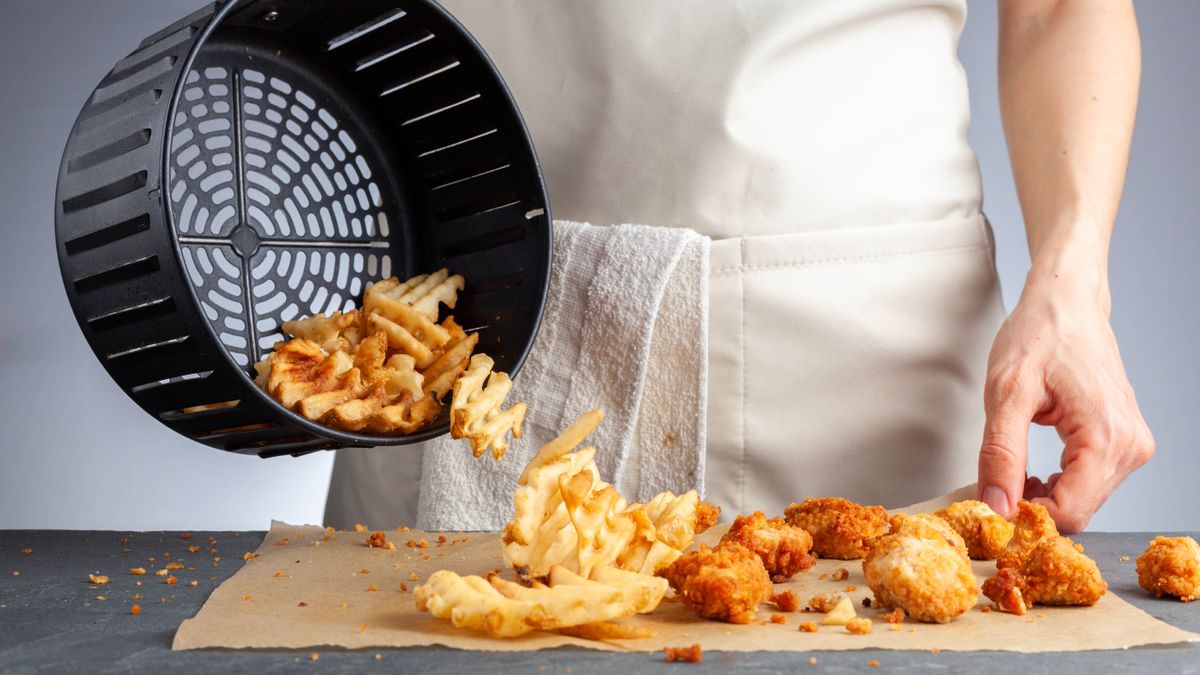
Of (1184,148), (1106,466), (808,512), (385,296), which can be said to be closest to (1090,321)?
(1106,466)

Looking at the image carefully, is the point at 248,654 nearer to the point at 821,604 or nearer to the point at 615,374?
the point at 821,604

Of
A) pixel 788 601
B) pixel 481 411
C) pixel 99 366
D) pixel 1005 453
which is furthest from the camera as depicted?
pixel 99 366

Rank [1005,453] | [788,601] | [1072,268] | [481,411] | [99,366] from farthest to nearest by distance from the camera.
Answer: [99,366] → [1072,268] → [1005,453] → [481,411] → [788,601]

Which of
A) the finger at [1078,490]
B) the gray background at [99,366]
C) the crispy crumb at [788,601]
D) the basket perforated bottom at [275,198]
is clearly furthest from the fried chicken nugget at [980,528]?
the gray background at [99,366]

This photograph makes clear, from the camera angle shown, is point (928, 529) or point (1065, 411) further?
A: point (1065, 411)

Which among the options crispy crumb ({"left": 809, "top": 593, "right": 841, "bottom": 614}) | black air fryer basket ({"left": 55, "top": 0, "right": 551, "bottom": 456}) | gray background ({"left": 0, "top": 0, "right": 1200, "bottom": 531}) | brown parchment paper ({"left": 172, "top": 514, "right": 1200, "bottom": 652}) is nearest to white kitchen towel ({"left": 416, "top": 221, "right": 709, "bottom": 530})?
black air fryer basket ({"left": 55, "top": 0, "right": 551, "bottom": 456})

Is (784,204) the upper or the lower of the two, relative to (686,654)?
upper

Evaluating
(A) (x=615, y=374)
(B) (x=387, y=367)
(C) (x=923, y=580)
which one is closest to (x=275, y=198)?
(B) (x=387, y=367)
